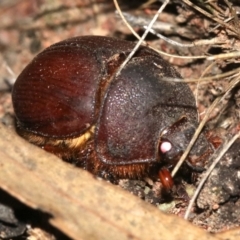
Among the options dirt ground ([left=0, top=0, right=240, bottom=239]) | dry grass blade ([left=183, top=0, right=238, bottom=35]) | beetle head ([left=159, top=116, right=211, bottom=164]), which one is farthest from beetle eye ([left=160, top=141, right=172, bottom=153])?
dry grass blade ([left=183, top=0, right=238, bottom=35])

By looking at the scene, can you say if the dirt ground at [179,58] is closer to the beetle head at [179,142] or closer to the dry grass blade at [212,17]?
the dry grass blade at [212,17]

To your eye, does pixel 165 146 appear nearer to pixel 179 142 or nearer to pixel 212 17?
pixel 179 142

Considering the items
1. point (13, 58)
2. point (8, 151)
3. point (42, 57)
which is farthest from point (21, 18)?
point (8, 151)

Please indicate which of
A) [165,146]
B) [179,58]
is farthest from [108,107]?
[179,58]

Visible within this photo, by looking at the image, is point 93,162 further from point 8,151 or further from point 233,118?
point 233,118

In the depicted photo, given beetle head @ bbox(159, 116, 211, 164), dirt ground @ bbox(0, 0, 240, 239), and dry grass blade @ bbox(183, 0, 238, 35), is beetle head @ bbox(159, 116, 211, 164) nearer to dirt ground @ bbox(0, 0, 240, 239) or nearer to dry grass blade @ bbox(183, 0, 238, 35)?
dirt ground @ bbox(0, 0, 240, 239)
